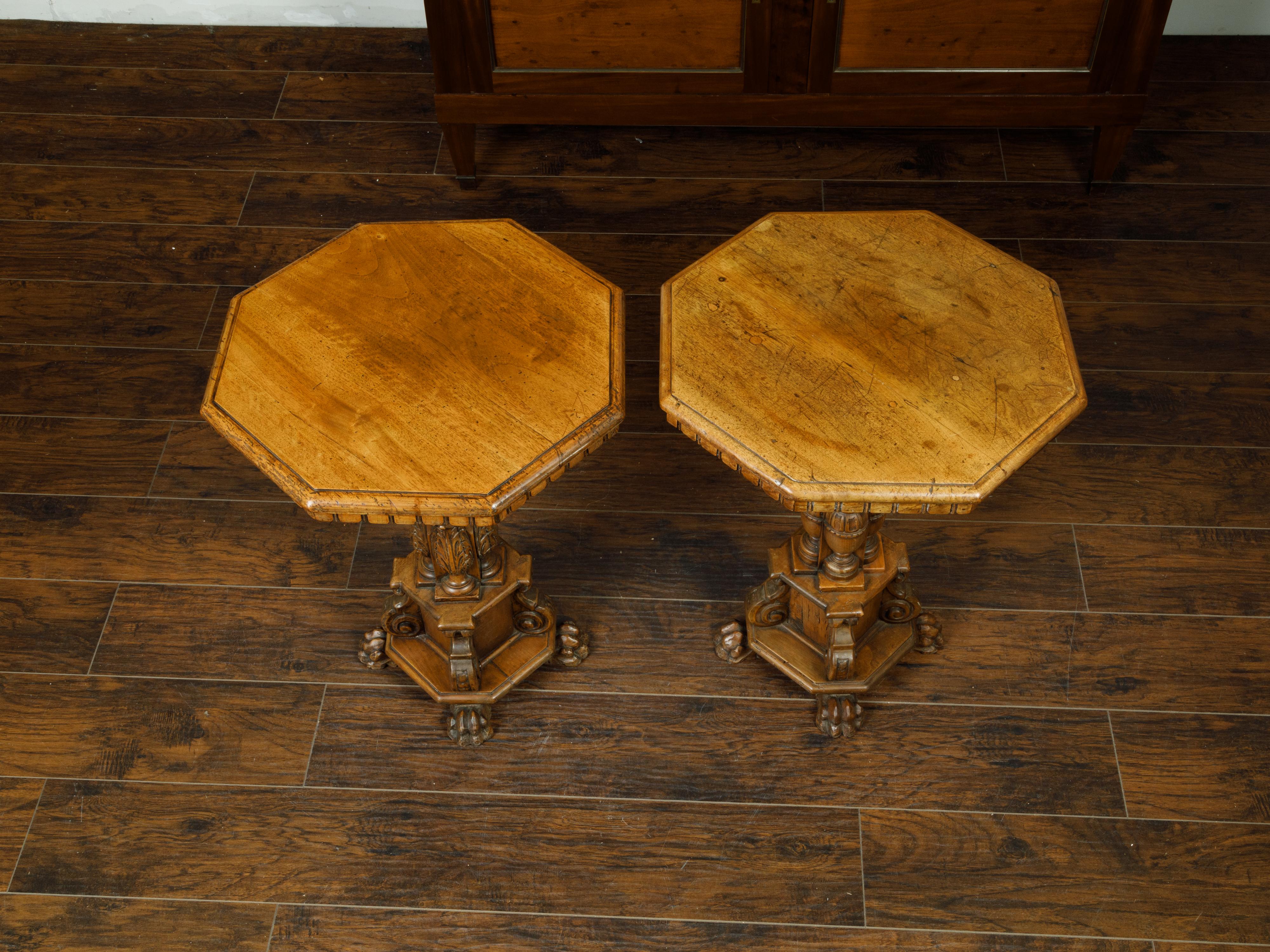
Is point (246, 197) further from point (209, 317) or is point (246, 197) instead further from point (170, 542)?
point (170, 542)

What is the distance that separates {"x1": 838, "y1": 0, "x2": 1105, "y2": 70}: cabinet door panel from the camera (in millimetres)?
2799

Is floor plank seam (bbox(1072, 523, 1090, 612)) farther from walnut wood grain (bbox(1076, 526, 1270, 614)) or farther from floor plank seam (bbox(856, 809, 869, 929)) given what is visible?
floor plank seam (bbox(856, 809, 869, 929))

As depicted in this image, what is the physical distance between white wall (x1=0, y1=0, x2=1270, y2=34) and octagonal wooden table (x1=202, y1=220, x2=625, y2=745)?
181 cm

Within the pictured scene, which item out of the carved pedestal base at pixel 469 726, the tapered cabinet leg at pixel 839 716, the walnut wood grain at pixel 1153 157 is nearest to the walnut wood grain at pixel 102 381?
the carved pedestal base at pixel 469 726

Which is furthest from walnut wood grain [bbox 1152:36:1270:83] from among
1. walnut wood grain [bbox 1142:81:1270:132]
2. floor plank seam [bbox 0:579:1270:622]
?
floor plank seam [bbox 0:579:1270:622]

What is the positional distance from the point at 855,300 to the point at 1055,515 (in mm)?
916

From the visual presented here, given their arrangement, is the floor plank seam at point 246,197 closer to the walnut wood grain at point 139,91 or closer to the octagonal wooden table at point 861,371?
the walnut wood grain at point 139,91

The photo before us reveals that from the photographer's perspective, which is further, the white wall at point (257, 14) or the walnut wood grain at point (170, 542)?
the white wall at point (257, 14)

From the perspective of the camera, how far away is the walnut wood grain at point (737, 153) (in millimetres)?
3230

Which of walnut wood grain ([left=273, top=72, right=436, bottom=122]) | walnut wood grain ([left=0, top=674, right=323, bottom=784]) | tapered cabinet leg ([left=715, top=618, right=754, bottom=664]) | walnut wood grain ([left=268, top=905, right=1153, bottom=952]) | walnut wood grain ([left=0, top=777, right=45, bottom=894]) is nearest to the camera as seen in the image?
walnut wood grain ([left=268, top=905, right=1153, bottom=952])

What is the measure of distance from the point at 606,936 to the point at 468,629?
1.91ft

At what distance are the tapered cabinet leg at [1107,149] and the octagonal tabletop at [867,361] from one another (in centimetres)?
125

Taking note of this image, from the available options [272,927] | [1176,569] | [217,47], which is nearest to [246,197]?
[217,47]

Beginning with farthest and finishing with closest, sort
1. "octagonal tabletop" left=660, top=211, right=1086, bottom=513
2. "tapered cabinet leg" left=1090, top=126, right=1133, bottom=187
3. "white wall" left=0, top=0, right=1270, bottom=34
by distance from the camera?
"white wall" left=0, top=0, right=1270, bottom=34
"tapered cabinet leg" left=1090, top=126, right=1133, bottom=187
"octagonal tabletop" left=660, top=211, right=1086, bottom=513
